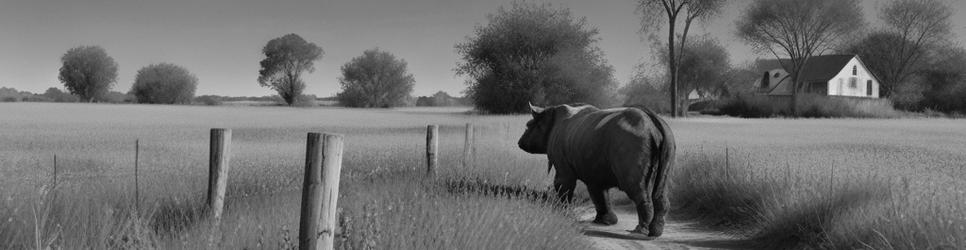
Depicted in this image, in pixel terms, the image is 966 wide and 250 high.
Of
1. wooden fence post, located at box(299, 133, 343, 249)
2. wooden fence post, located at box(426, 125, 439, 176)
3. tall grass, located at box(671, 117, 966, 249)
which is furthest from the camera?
wooden fence post, located at box(426, 125, 439, 176)

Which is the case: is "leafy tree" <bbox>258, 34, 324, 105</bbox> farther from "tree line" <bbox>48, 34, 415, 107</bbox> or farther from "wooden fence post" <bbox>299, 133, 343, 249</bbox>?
"wooden fence post" <bbox>299, 133, 343, 249</bbox>

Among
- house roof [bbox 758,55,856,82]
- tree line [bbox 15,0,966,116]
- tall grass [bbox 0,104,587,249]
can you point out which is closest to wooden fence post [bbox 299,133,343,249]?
tall grass [bbox 0,104,587,249]

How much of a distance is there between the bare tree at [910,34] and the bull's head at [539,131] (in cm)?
4798

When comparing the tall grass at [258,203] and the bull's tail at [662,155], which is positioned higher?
the bull's tail at [662,155]

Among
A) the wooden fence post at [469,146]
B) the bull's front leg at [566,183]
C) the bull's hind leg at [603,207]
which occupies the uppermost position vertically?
the wooden fence post at [469,146]

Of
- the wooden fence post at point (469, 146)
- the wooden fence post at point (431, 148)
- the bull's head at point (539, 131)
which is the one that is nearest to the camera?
the bull's head at point (539, 131)

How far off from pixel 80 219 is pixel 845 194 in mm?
6826

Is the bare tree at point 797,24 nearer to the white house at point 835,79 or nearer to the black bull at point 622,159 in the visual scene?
the white house at point 835,79

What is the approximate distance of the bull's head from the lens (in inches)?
357

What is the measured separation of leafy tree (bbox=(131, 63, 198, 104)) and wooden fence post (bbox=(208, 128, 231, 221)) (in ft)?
198

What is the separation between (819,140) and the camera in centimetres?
1822

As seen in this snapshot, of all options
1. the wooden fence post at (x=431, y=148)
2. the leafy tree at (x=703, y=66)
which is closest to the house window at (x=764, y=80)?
the leafy tree at (x=703, y=66)

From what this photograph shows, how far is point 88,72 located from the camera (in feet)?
Result: 215

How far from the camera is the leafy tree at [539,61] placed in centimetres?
3362
